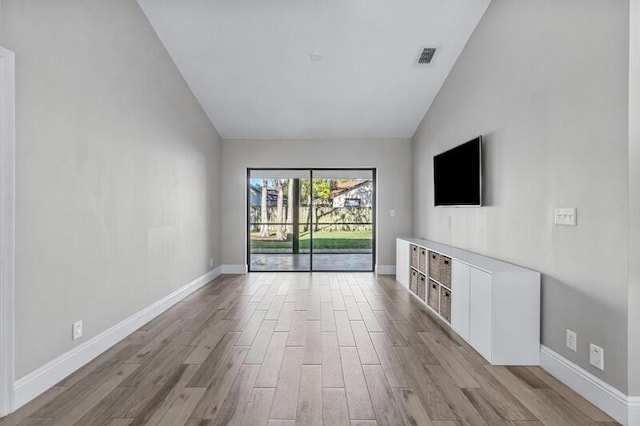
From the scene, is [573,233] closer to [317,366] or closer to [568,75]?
[568,75]

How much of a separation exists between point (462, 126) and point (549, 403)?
120 inches

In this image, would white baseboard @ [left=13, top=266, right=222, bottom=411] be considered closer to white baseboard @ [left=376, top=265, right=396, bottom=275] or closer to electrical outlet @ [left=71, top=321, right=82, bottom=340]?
electrical outlet @ [left=71, top=321, right=82, bottom=340]

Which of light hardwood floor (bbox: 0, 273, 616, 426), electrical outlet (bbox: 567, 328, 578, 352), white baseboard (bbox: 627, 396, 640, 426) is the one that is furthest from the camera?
electrical outlet (bbox: 567, 328, 578, 352)

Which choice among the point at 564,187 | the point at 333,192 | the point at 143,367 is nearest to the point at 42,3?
the point at 143,367

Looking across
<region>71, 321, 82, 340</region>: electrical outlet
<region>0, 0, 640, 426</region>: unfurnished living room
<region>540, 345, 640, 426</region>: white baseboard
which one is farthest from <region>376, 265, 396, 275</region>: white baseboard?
<region>71, 321, 82, 340</region>: electrical outlet

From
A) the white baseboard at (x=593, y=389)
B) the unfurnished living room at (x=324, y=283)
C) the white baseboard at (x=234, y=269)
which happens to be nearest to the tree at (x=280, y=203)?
the white baseboard at (x=234, y=269)

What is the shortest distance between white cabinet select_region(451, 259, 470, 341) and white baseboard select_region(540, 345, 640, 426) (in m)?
0.65

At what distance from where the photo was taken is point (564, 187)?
100 inches

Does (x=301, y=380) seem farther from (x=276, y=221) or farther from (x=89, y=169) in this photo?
(x=276, y=221)

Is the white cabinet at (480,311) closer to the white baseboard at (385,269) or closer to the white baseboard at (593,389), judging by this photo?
the white baseboard at (593,389)

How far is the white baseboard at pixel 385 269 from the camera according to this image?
6.79 m

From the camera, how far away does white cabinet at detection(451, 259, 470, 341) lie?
3.30 metres

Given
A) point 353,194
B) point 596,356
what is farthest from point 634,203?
point 353,194

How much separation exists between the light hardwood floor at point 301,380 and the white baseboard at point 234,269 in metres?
2.74
